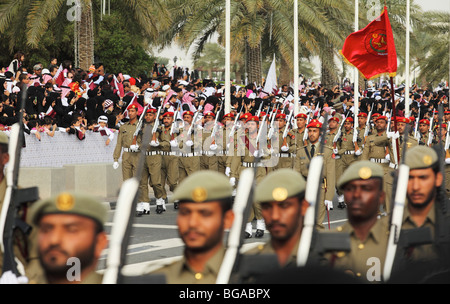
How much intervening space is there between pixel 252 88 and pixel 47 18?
665 cm

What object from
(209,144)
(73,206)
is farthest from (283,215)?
(209,144)

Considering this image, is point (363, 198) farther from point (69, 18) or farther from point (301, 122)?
point (69, 18)

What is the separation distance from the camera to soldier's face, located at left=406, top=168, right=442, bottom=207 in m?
4.88

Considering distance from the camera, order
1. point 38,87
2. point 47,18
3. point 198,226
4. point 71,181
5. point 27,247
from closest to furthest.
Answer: point 198,226 → point 27,247 → point 71,181 → point 38,87 → point 47,18

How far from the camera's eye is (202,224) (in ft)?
11.8

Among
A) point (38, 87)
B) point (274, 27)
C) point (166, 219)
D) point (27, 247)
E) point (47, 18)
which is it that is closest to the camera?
point (27, 247)

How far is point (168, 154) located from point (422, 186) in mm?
9614

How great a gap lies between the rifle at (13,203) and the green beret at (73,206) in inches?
29.4

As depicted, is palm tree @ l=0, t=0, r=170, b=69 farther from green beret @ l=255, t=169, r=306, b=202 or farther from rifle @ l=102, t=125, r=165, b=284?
rifle @ l=102, t=125, r=165, b=284

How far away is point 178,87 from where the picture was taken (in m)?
20.5

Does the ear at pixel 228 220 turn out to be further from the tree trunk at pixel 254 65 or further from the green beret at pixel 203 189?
the tree trunk at pixel 254 65

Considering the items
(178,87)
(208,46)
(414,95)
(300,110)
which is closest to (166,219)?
(178,87)

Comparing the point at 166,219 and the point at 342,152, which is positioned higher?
the point at 342,152

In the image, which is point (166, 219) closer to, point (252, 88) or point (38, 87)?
point (38, 87)
